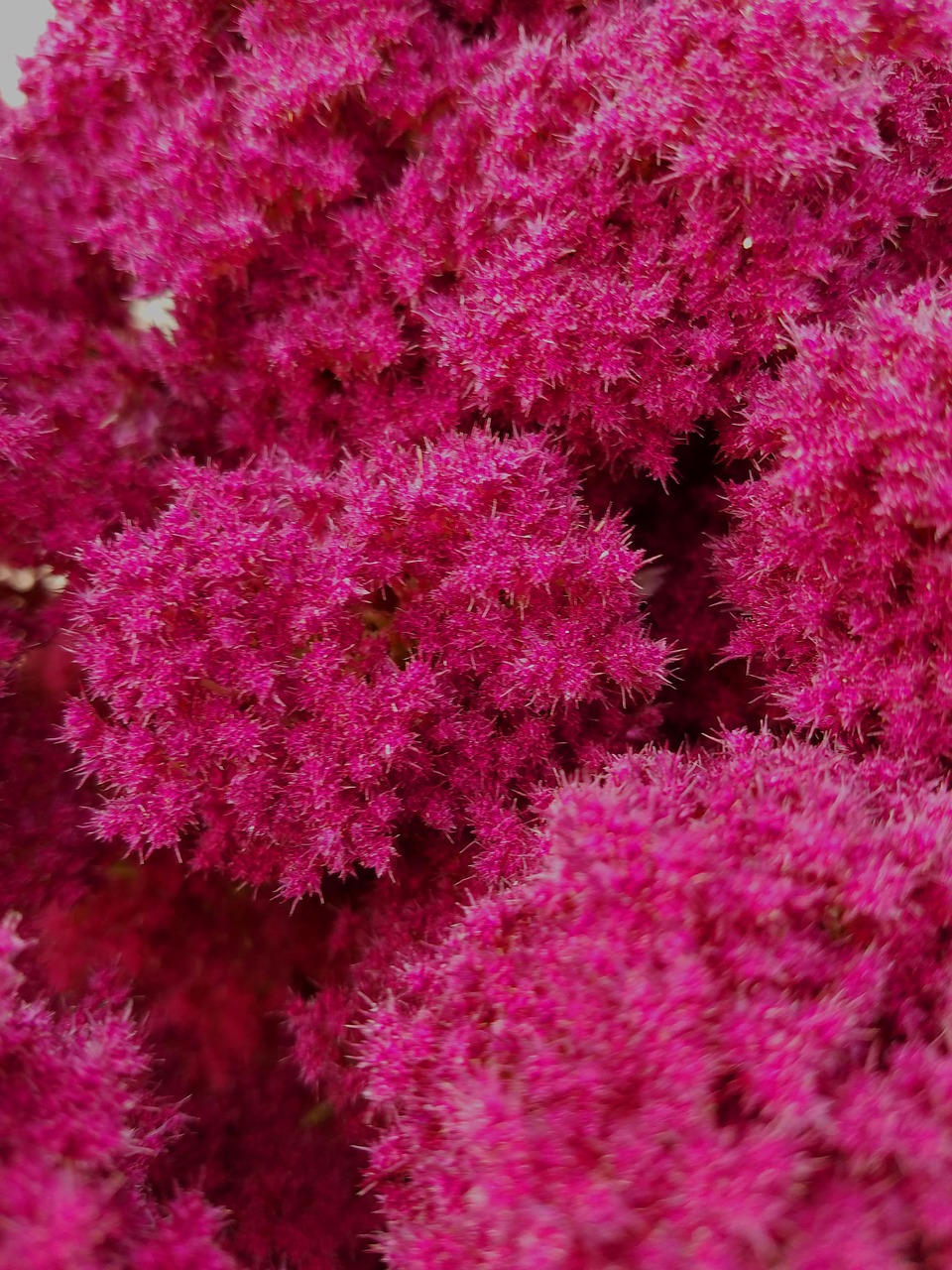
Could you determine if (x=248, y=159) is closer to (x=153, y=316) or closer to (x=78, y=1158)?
(x=153, y=316)

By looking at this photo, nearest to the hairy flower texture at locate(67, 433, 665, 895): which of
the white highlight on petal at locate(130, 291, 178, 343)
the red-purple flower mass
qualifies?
the red-purple flower mass

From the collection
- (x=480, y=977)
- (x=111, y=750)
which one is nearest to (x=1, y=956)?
(x=111, y=750)

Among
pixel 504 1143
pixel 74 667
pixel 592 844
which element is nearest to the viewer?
pixel 504 1143

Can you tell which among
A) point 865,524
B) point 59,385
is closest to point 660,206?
point 865,524

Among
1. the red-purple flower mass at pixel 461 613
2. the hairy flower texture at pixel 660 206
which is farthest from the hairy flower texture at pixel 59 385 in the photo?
the hairy flower texture at pixel 660 206

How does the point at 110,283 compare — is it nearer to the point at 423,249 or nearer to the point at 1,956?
the point at 423,249

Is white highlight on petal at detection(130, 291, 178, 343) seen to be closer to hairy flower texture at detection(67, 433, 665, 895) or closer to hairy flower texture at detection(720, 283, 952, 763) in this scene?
hairy flower texture at detection(67, 433, 665, 895)
